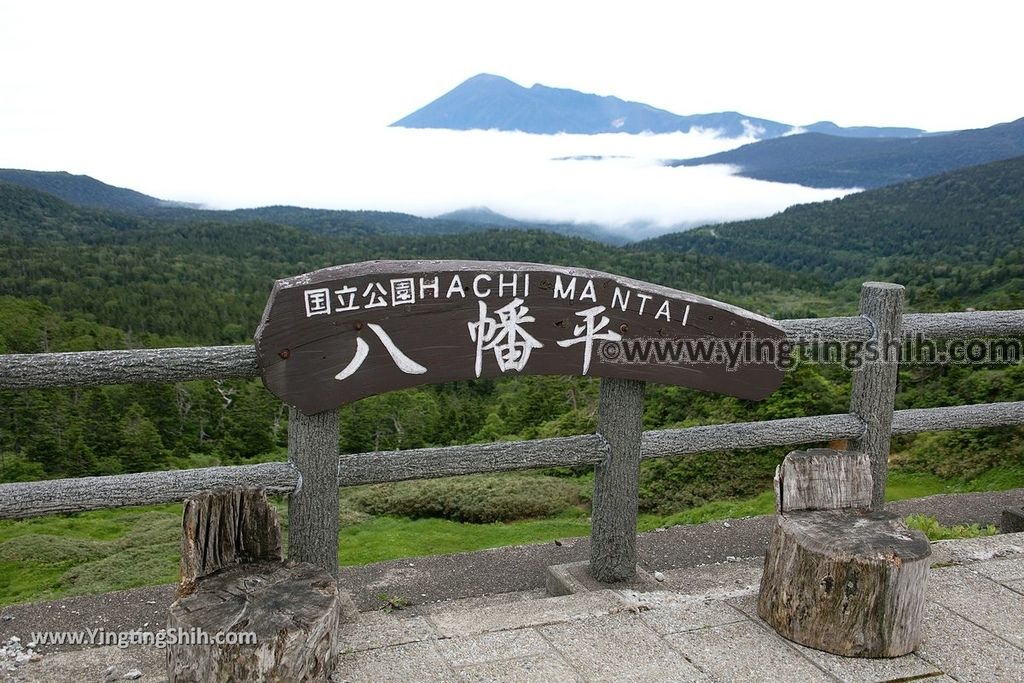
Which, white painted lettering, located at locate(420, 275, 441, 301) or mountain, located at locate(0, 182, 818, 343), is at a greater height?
white painted lettering, located at locate(420, 275, 441, 301)

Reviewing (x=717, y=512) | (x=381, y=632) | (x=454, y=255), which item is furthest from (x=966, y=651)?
(x=454, y=255)

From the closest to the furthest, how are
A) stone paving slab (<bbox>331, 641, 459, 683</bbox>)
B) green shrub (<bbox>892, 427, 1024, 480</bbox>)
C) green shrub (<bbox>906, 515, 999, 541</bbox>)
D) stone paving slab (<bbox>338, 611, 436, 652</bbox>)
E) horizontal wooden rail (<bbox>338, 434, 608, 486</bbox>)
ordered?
stone paving slab (<bbox>331, 641, 459, 683</bbox>) < stone paving slab (<bbox>338, 611, 436, 652</bbox>) < horizontal wooden rail (<bbox>338, 434, 608, 486</bbox>) < green shrub (<bbox>906, 515, 999, 541</bbox>) < green shrub (<bbox>892, 427, 1024, 480</bbox>)

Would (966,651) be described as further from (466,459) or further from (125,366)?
(125,366)

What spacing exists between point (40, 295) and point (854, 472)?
39798 mm

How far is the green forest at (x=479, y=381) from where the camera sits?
26.8 ft

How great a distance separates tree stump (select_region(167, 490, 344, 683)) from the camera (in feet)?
8.13

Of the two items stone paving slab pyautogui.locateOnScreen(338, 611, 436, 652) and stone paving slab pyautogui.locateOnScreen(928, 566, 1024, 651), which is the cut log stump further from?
stone paving slab pyautogui.locateOnScreen(928, 566, 1024, 651)

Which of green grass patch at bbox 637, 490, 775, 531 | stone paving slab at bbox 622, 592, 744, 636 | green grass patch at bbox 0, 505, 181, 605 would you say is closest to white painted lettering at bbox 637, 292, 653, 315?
stone paving slab at bbox 622, 592, 744, 636

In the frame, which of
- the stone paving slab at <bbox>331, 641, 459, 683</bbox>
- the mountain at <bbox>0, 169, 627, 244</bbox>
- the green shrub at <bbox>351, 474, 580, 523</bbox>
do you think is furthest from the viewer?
the mountain at <bbox>0, 169, 627, 244</bbox>

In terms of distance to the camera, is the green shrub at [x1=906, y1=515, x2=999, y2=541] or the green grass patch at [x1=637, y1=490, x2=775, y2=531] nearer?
the green shrub at [x1=906, y1=515, x2=999, y2=541]

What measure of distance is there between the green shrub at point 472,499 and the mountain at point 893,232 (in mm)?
39699

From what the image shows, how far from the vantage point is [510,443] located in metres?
3.62

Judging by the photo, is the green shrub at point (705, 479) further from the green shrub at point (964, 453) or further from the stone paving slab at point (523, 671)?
the stone paving slab at point (523, 671)

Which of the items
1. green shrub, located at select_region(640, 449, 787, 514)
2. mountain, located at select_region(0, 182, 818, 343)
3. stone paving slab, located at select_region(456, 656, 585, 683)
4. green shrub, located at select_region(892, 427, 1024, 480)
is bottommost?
mountain, located at select_region(0, 182, 818, 343)
